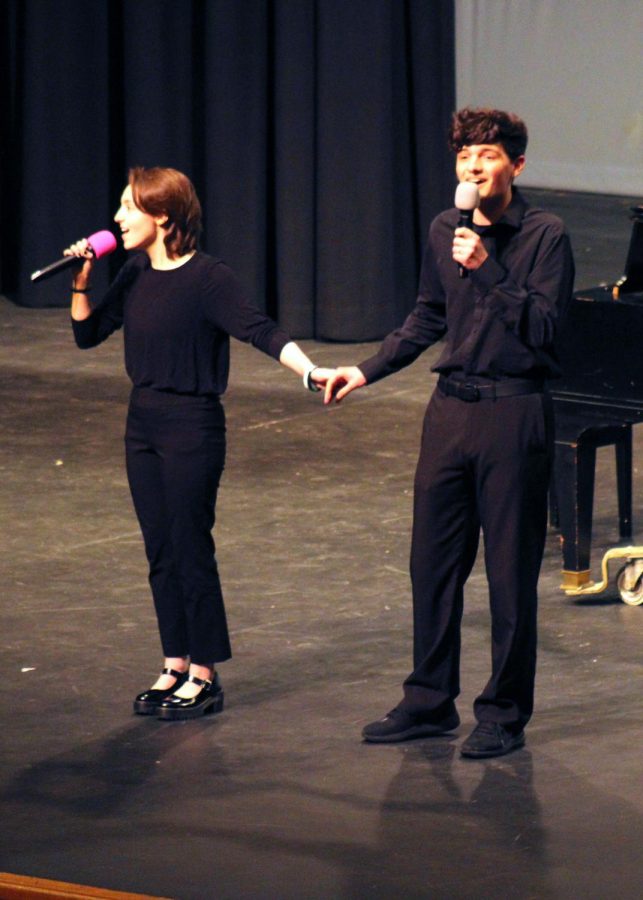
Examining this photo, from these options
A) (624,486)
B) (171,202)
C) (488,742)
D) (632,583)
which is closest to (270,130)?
(624,486)

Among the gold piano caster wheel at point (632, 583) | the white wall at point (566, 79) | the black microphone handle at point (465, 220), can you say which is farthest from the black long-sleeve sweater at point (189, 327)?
the white wall at point (566, 79)

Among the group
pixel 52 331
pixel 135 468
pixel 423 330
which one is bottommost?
pixel 52 331

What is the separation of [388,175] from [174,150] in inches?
45.5

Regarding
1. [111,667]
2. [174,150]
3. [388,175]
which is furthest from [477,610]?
[174,150]

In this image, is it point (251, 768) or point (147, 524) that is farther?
point (147, 524)

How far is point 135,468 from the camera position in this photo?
14.8 ft

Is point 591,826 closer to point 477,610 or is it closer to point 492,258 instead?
point 492,258

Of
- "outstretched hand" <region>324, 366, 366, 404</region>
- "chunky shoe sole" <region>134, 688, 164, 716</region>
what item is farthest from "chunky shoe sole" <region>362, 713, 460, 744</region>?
"outstretched hand" <region>324, 366, 366, 404</region>

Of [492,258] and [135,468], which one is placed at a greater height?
[492,258]

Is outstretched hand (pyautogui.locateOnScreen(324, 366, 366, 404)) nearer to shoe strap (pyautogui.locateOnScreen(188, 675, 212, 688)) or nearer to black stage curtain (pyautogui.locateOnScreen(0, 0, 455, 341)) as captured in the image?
shoe strap (pyautogui.locateOnScreen(188, 675, 212, 688))

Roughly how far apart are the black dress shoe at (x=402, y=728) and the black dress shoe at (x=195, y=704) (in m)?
0.40

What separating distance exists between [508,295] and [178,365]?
0.84 m

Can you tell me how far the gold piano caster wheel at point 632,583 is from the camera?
5.50 m

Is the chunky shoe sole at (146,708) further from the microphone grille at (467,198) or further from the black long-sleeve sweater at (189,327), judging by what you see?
the microphone grille at (467,198)
